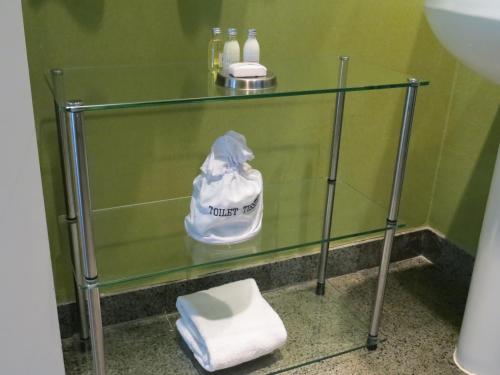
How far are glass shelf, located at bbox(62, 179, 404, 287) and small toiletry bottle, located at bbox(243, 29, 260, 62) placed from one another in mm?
365

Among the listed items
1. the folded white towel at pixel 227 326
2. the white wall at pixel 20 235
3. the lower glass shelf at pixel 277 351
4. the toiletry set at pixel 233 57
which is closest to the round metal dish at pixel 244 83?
the toiletry set at pixel 233 57

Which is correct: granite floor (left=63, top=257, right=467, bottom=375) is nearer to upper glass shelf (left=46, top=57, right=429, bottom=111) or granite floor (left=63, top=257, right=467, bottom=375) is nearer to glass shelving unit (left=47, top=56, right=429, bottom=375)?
glass shelving unit (left=47, top=56, right=429, bottom=375)

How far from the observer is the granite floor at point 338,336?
1.31 metres

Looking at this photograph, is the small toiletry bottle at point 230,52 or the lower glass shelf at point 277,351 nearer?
the small toiletry bottle at point 230,52

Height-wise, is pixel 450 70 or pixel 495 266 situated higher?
pixel 450 70

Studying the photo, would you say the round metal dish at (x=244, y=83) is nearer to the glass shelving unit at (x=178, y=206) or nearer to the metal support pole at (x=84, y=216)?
the glass shelving unit at (x=178, y=206)

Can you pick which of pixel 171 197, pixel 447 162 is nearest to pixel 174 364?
pixel 171 197

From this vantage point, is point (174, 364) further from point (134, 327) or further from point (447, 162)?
point (447, 162)

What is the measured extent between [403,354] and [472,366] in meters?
0.16

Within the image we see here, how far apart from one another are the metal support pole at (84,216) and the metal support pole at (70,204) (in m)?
0.05

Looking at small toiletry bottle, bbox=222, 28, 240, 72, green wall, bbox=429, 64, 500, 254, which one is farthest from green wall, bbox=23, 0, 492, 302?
small toiletry bottle, bbox=222, 28, 240, 72

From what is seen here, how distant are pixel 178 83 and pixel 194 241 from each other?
1.07ft

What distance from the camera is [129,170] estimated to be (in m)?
1.27

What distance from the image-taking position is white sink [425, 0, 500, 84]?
3.14 feet
